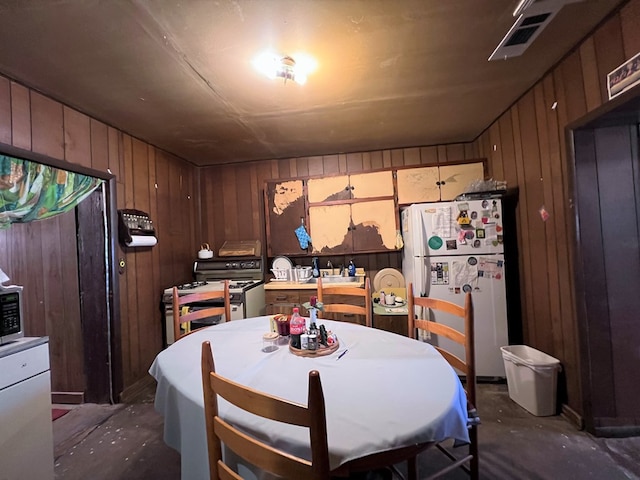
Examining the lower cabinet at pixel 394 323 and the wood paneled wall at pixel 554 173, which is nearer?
the wood paneled wall at pixel 554 173

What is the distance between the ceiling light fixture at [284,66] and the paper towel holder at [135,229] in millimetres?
1711

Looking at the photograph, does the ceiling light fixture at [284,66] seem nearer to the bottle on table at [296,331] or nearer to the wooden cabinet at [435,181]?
the bottle on table at [296,331]

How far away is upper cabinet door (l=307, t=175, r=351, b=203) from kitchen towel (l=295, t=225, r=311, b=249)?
0.34 m

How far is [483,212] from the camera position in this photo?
2.59 metres

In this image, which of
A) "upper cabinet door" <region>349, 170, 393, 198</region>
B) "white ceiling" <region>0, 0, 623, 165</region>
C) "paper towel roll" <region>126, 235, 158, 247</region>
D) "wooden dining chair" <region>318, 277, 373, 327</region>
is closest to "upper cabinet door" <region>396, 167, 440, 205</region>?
"upper cabinet door" <region>349, 170, 393, 198</region>

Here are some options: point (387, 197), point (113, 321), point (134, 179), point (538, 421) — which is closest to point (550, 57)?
point (387, 197)

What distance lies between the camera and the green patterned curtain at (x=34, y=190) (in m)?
1.78

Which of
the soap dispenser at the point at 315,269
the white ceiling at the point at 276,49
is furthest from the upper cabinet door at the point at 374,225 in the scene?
the white ceiling at the point at 276,49

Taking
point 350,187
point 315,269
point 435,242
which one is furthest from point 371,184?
point 315,269

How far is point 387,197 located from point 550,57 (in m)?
1.73

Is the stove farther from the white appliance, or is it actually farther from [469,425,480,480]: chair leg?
[469,425,480,480]: chair leg

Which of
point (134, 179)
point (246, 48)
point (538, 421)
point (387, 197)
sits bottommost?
point (538, 421)

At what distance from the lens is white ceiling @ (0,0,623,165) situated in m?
1.38

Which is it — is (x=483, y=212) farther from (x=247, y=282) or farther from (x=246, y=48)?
(x=247, y=282)
